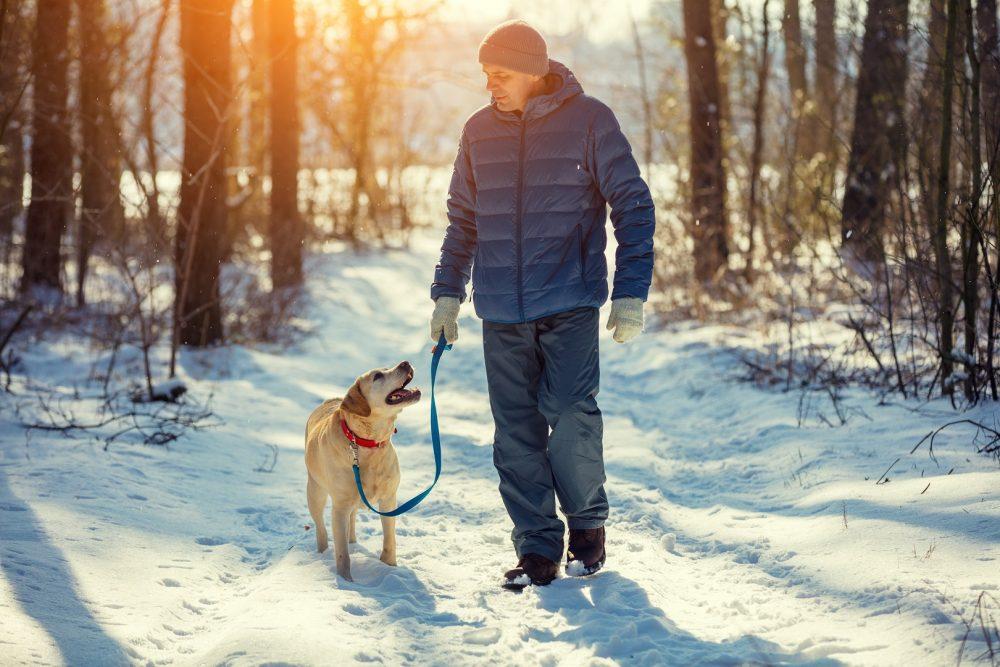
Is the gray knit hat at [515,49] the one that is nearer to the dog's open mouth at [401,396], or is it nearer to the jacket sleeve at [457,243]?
the jacket sleeve at [457,243]

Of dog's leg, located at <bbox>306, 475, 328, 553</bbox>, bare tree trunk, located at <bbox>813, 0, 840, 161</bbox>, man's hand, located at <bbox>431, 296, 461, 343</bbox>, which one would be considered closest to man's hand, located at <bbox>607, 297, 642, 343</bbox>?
man's hand, located at <bbox>431, 296, 461, 343</bbox>

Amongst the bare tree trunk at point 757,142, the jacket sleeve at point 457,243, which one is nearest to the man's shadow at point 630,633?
the jacket sleeve at point 457,243

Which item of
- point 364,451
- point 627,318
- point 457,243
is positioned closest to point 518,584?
point 364,451

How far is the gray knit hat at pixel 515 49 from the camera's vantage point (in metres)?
3.83

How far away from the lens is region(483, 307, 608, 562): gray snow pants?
Answer: 12.8 feet

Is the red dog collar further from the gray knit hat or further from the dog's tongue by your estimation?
the gray knit hat

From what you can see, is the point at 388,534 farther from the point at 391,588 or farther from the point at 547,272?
the point at 547,272

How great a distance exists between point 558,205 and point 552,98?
18.6 inches

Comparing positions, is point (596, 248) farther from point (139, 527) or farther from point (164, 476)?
point (164, 476)

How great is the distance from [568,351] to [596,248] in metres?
0.49

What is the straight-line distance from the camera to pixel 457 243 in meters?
4.32

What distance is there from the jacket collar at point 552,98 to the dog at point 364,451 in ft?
4.14

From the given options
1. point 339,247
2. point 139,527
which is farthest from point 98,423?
point 339,247

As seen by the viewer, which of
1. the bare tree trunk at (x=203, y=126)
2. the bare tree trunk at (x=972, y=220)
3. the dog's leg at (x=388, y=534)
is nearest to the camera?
the dog's leg at (x=388, y=534)
